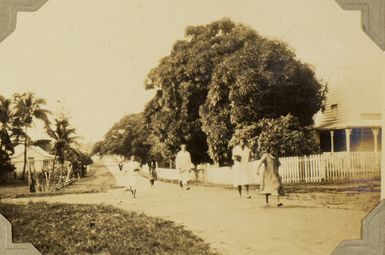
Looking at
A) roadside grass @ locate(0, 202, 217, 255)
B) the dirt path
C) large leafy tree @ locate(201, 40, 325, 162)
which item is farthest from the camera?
large leafy tree @ locate(201, 40, 325, 162)

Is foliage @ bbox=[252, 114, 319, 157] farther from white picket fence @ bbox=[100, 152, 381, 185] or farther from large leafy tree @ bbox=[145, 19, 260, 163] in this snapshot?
large leafy tree @ bbox=[145, 19, 260, 163]

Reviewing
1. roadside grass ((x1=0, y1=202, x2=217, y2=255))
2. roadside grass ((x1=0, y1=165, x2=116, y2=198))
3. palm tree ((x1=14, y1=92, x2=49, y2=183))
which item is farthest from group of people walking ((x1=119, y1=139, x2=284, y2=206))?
A: palm tree ((x1=14, y1=92, x2=49, y2=183))

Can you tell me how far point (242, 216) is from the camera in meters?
3.49

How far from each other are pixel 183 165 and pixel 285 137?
2.48 ft

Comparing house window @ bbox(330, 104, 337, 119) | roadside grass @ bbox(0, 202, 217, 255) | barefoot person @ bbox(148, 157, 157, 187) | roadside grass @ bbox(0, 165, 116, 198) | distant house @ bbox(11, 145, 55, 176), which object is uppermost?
house window @ bbox(330, 104, 337, 119)

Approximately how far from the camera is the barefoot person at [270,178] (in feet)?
11.6

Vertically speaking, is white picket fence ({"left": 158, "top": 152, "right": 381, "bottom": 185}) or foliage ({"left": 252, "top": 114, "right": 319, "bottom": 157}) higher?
foliage ({"left": 252, "top": 114, "right": 319, "bottom": 157})

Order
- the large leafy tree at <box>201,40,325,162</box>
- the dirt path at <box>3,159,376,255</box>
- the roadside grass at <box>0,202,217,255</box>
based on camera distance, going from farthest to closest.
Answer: the large leafy tree at <box>201,40,325,162</box>
the dirt path at <box>3,159,376,255</box>
the roadside grass at <box>0,202,217,255</box>

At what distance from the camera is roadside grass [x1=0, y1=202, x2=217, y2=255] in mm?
3311

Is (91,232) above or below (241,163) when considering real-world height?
below

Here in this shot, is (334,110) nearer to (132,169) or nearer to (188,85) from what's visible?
(188,85)

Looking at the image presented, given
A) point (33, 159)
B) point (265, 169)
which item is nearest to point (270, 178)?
point (265, 169)

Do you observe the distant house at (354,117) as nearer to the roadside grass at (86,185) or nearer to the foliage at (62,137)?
the roadside grass at (86,185)

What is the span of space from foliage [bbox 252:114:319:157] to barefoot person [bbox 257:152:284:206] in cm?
5
